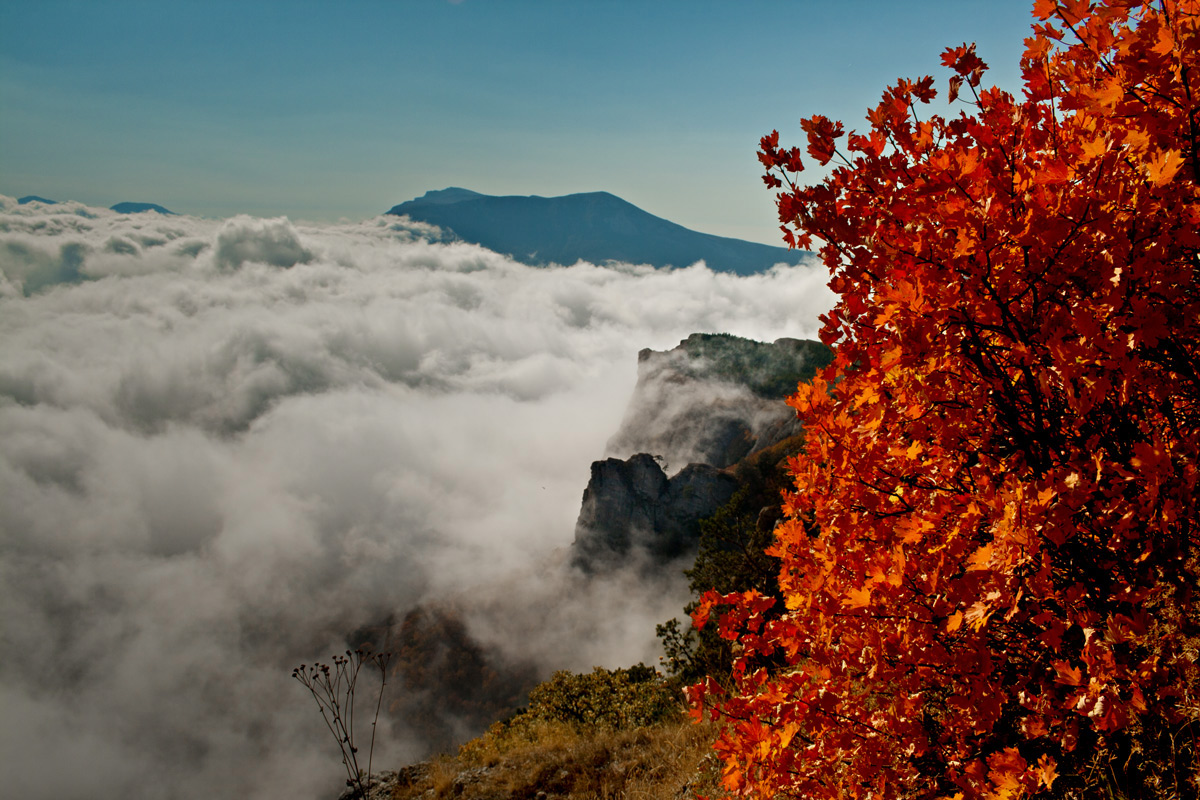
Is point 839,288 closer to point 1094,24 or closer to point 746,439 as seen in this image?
point 1094,24

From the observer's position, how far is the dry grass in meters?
6.50

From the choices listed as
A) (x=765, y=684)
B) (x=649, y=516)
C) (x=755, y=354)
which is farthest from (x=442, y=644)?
(x=765, y=684)

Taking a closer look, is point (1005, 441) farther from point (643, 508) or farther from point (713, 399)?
point (713, 399)

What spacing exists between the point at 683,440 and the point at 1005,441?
336 ft

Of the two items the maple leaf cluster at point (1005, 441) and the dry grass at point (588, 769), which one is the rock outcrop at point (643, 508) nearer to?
the dry grass at point (588, 769)

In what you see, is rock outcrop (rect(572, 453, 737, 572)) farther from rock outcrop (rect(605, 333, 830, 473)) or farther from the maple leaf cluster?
the maple leaf cluster

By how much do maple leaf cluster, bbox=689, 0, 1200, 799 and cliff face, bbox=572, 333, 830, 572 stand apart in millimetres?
54300

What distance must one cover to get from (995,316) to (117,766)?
224873 mm

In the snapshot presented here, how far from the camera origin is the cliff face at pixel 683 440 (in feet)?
253

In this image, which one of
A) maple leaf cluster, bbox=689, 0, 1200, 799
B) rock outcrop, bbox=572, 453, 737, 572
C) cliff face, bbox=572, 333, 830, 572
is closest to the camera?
maple leaf cluster, bbox=689, 0, 1200, 799

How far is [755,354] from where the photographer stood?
107 m

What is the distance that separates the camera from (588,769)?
7.53 metres

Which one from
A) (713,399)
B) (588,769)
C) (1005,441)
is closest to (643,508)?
(713,399)

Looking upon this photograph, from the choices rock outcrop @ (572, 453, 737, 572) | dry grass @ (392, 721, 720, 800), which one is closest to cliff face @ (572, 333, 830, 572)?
rock outcrop @ (572, 453, 737, 572)
